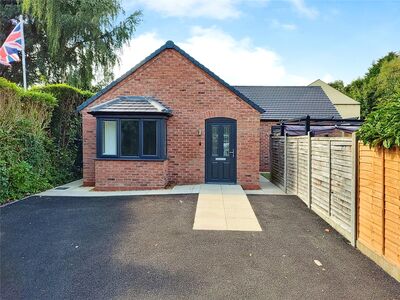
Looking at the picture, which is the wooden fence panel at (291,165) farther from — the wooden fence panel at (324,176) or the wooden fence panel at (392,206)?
the wooden fence panel at (392,206)

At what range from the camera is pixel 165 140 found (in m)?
10.9

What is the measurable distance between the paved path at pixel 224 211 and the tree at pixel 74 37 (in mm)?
14681

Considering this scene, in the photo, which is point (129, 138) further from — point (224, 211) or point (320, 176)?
point (320, 176)

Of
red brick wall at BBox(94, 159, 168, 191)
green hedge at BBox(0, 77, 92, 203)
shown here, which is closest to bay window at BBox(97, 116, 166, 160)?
red brick wall at BBox(94, 159, 168, 191)

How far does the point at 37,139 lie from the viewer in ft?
32.4

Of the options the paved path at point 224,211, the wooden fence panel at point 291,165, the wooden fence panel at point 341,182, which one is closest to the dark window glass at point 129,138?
the paved path at point 224,211

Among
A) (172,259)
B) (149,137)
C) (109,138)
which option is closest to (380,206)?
(172,259)

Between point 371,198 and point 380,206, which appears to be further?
point 371,198

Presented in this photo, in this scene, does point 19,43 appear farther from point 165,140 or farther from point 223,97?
point 223,97

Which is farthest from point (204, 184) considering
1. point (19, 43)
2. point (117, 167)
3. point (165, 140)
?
point (19, 43)

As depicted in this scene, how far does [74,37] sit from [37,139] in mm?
12513

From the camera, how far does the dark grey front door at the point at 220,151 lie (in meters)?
11.0

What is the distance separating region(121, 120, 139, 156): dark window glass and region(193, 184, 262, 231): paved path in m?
2.78

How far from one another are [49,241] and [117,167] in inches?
203
